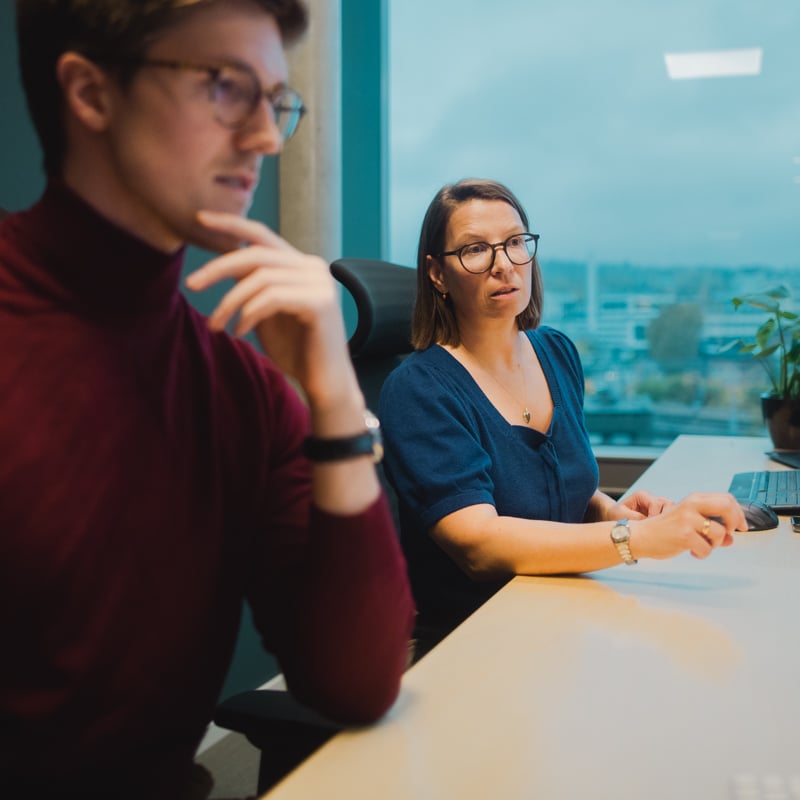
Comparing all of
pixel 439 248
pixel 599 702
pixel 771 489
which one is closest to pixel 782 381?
pixel 771 489

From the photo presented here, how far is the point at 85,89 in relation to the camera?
2.39 feet

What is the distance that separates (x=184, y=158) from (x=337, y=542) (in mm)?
360

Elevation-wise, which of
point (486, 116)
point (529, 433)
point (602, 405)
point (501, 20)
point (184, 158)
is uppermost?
point (501, 20)

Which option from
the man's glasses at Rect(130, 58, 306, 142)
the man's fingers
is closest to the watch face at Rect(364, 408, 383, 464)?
the man's fingers

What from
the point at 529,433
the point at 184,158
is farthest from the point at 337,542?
the point at 529,433

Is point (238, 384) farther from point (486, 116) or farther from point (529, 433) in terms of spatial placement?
point (486, 116)

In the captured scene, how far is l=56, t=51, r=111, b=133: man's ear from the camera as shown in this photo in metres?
0.72

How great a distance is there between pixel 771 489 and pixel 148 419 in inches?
59.4

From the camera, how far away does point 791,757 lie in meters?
0.75

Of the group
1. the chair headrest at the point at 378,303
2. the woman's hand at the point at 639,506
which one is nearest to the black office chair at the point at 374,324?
the chair headrest at the point at 378,303

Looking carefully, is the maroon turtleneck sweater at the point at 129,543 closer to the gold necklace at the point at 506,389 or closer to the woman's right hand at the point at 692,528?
the woman's right hand at the point at 692,528

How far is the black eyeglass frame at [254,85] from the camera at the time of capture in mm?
714

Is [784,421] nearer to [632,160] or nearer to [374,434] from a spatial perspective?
[632,160]

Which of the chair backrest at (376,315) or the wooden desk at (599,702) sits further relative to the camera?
the chair backrest at (376,315)
